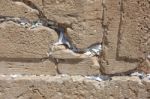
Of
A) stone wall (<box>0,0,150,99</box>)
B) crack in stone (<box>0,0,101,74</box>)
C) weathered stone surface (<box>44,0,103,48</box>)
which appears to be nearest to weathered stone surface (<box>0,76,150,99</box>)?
stone wall (<box>0,0,150,99</box>)

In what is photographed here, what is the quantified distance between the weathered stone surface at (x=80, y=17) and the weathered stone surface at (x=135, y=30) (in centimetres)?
13

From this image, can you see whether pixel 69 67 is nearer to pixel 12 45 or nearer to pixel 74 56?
pixel 74 56

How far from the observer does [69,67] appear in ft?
6.66

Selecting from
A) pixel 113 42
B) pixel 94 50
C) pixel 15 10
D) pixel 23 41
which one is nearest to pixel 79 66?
pixel 94 50

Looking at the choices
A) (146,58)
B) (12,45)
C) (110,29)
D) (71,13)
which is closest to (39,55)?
(12,45)

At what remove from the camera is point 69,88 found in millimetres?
2035

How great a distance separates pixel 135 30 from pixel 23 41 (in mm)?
622

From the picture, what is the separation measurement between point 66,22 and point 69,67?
277 mm

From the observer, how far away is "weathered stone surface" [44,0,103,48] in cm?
188

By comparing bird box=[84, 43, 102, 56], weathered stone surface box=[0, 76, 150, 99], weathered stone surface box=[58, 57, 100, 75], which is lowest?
weathered stone surface box=[0, 76, 150, 99]

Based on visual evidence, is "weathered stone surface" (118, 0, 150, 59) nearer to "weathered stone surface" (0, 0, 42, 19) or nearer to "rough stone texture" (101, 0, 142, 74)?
"rough stone texture" (101, 0, 142, 74)

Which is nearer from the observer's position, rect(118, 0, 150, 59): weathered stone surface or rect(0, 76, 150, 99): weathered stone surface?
rect(118, 0, 150, 59): weathered stone surface

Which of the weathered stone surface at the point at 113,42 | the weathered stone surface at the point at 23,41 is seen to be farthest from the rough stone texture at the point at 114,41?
the weathered stone surface at the point at 23,41

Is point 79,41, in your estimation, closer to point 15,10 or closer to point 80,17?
point 80,17
